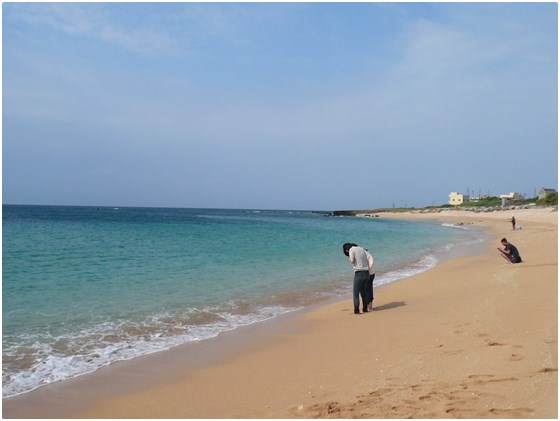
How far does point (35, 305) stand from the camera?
1035 centimetres

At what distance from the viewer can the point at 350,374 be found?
5.74 meters

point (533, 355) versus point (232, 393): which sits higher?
point (533, 355)

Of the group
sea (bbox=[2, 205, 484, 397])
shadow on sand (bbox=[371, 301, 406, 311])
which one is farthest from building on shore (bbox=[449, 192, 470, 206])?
shadow on sand (bbox=[371, 301, 406, 311])

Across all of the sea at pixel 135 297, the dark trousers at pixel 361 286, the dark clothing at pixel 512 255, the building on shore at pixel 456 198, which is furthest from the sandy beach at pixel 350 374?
the building on shore at pixel 456 198

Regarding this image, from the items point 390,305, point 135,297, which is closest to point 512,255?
point 390,305

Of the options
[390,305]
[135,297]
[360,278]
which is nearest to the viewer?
[360,278]

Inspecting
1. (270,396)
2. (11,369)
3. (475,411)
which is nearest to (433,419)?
(475,411)

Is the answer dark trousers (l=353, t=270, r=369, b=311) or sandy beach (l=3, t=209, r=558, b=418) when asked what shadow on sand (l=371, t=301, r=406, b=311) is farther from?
sandy beach (l=3, t=209, r=558, b=418)

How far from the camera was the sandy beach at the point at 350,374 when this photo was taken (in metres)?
4.56

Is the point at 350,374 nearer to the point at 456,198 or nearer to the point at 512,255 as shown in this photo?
the point at 512,255

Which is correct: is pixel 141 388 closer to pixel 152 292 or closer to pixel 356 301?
pixel 356 301

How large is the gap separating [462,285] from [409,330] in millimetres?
5618

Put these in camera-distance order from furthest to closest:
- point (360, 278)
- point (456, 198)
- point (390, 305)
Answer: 1. point (456, 198)
2. point (390, 305)
3. point (360, 278)

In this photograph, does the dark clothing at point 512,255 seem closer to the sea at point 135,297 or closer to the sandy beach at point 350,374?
the sea at point 135,297
